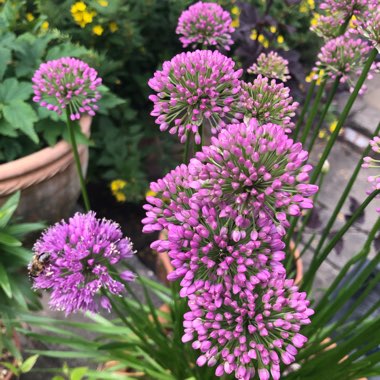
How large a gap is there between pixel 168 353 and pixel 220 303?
1.91ft

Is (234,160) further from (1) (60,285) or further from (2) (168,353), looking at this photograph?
(2) (168,353)

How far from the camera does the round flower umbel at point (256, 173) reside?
485mm

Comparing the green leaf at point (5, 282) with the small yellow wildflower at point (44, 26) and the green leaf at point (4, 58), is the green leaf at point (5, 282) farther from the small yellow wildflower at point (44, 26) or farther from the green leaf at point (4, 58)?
the small yellow wildflower at point (44, 26)

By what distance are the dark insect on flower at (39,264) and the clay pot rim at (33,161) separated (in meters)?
0.67

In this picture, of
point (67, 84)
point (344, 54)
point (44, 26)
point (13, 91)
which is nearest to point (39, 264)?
point (67, 84)

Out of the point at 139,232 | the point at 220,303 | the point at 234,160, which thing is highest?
the point at 234,160

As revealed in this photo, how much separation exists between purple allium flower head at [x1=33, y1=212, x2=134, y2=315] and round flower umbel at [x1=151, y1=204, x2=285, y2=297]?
0.57ft

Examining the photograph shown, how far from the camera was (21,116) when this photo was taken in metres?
1.41

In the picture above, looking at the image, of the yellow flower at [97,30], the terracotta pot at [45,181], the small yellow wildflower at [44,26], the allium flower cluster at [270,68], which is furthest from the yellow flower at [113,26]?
the allium flower cluster at [270,68]

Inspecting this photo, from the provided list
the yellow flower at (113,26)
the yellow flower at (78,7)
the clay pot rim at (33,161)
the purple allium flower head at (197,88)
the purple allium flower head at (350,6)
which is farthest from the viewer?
the yellow flower at (113,26)

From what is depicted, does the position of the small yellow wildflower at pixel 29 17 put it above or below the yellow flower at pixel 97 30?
below

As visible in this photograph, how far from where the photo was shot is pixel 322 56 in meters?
0.85

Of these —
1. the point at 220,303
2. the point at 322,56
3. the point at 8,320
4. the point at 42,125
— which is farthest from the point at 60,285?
the point at 42,125

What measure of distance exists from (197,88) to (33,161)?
0.91 metres
